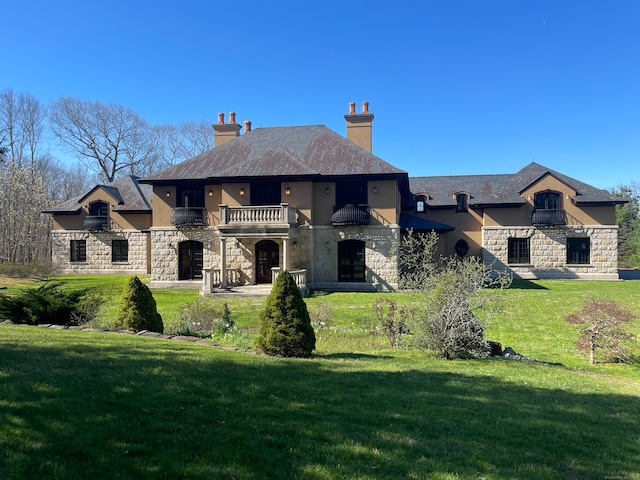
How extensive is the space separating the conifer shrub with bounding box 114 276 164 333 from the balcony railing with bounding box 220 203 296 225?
34.1 ft

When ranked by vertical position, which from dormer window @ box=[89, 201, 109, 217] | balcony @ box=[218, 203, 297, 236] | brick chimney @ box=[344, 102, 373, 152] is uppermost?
brick chimney @ box=[344, 102, 373, 152]

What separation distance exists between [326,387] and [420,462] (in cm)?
244

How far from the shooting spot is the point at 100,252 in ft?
98.8

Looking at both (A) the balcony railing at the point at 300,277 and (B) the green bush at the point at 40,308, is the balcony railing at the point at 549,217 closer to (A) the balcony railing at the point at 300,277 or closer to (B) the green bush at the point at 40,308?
(A) the balcony railing at the point at 300,277

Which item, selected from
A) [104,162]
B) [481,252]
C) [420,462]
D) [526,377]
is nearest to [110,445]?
[420,462]

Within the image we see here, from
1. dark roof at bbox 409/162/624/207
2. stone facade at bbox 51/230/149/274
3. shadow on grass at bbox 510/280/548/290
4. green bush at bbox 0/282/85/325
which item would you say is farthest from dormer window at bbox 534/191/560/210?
stone facade at bbox 51/230/149/274

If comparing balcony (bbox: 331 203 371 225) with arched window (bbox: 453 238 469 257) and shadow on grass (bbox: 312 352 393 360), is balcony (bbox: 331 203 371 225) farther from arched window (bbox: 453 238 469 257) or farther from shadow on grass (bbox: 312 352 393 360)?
shadow on grass (bbox: 312 352 393 360)

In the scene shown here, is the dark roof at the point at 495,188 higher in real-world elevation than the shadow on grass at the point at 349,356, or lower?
higher

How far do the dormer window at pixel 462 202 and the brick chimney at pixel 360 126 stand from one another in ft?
26.2

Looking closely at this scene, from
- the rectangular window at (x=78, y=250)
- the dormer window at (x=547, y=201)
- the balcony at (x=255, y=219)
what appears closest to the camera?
the balcony at (x=255, y=219)

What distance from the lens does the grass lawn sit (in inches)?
143

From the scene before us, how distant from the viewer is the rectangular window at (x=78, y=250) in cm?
3045

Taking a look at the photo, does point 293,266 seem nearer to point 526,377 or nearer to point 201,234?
point 201,234

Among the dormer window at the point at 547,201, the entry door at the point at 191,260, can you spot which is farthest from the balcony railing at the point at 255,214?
the dormer window at the point at 547,201
